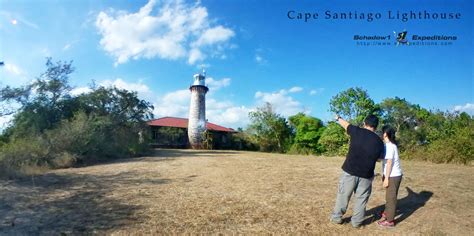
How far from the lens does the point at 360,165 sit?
4312 mm

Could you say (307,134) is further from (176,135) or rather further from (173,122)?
(173,122)

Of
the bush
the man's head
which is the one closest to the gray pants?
the man's head

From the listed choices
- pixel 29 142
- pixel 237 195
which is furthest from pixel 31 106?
pixel 237 195

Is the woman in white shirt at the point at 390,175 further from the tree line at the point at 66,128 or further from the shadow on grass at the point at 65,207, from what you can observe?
the tree line at the point at 66,128

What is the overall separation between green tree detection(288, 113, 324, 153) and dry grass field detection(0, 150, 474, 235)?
1883 centimetres

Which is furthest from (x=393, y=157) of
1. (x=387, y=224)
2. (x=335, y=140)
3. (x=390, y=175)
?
(x=335, y=140)

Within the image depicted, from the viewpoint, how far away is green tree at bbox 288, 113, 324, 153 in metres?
27.3

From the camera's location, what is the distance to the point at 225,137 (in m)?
36.9

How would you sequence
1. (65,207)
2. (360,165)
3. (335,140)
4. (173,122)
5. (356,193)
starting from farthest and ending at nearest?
1. (173,122)
2. (335,140)
3. (65,207)
4. (356,193)
5. (360,165)

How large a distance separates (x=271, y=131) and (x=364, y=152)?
91.7 ft

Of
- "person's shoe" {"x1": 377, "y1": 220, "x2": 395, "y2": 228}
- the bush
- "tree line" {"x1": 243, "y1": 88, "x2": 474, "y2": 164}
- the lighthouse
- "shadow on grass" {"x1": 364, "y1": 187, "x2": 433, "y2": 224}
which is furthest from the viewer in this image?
the lighthouse

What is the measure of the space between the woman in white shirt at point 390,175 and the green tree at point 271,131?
87.6ft

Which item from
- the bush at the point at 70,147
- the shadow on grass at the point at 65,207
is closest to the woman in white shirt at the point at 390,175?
the shadow on grass at the point at 65,207

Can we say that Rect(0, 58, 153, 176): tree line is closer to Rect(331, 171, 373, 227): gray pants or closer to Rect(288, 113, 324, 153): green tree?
Rect(331, 171, 373, 227): gray pants
